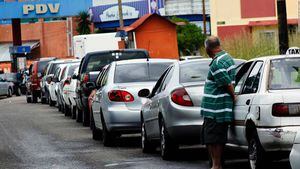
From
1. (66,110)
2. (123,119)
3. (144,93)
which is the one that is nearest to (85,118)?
(66,110)

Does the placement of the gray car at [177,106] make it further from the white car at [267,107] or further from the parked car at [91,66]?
the parked car at [91,66]

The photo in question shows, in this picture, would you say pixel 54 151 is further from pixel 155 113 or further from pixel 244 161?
pixel 244 161

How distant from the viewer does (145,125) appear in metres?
16.1

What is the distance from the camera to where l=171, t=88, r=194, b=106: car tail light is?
45.8 feet

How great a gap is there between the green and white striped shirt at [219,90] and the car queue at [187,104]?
217 millimetres

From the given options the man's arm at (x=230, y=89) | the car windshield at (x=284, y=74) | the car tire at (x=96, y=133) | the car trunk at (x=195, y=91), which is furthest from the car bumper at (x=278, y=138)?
the car tire at (x=96, y=133)

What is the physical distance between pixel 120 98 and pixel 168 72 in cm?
233

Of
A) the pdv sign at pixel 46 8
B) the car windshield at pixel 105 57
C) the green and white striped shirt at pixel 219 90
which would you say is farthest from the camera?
the pdv sign at pixel 46 8

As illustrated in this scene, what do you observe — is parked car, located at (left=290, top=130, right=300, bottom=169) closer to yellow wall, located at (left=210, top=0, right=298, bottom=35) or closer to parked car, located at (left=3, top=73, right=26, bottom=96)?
yellow wall, located at (left=210, top=0, right=298, bottom=35)

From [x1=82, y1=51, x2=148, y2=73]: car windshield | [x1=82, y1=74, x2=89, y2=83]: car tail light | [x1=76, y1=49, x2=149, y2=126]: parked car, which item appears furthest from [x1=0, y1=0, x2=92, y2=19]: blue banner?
[x1=82, y1=74, x2=89, y2=83]: car tail light

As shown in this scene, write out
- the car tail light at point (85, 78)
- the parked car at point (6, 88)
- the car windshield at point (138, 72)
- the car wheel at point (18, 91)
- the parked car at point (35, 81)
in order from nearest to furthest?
the car windshield at point (138, 72) < the car tail light at point (85, 78) < the parked car at point (35, 81) < the parked car at point (6, 88) < the car wheel at point (18, 91)

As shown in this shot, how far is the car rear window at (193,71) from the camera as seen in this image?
47.8 feet

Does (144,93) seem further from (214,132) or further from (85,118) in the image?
(85,118)

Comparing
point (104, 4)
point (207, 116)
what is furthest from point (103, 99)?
point (104, 4)
